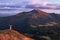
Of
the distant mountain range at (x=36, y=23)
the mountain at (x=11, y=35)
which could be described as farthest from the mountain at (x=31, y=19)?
the mountain at (x=11, y=35)

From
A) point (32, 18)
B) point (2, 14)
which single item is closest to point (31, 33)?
point (32, 18)

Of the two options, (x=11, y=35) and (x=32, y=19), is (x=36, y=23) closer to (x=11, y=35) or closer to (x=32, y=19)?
(x=32, y=19)

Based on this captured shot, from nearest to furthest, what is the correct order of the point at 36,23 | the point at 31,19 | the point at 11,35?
1. the point at 11,35
2. the point at 36,23
3. the point at 31,19

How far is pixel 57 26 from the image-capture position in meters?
14.2

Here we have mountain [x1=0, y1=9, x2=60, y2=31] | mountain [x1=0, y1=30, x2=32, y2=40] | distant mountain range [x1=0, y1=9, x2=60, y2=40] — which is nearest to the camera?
mountain [x1=0, y1=30, x2=32, y2=40]

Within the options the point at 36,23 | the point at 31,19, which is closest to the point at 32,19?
the point at 31,19

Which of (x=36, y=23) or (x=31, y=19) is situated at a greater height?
(x=31, y=19)

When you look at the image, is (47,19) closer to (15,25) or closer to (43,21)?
(43,21)

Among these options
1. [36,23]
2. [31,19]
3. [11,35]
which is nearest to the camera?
[11,35]

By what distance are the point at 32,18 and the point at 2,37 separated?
360 centimetres

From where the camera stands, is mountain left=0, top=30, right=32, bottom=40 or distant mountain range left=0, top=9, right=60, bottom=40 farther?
distant mountain range left=0, top=9, right=60, bottom=40

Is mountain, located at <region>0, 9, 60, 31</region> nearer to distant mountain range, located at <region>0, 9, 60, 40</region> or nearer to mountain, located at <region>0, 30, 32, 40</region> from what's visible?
distant mountain range, located at <region>0, 9, 60, 40</region>

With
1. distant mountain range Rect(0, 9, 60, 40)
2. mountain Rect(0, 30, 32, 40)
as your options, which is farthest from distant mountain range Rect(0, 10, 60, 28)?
mountain Rect(0, 30, 32, 40)

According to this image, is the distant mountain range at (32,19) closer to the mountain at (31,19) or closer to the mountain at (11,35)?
the mountain at (31,19)
